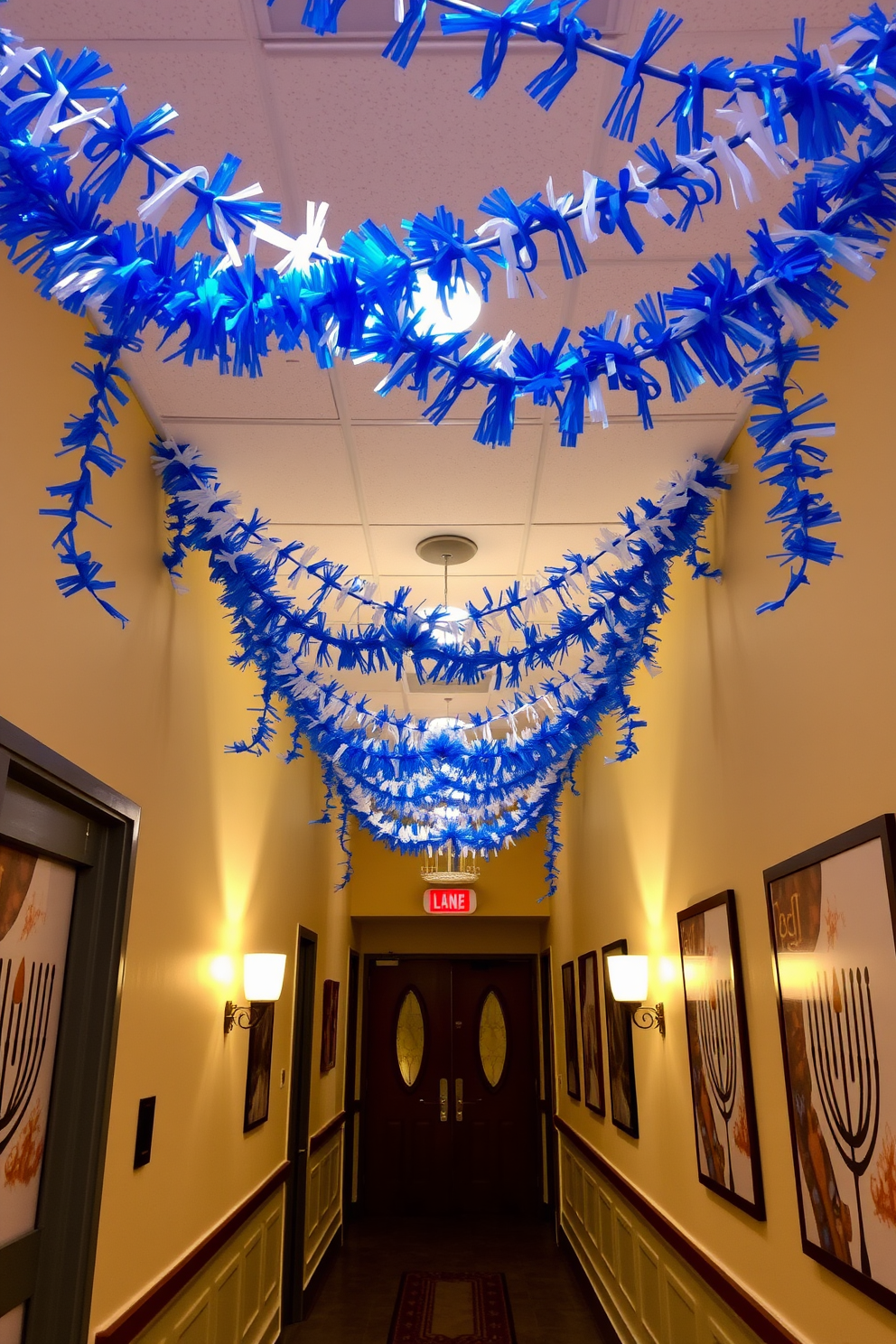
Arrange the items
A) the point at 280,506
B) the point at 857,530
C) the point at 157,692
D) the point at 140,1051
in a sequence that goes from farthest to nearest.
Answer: the point at 280,506 → the point at 157,692 → the point at 140,1051 → the point at 857,530

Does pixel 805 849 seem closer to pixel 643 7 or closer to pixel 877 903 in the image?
pixel 877 903

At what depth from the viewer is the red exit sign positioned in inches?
300

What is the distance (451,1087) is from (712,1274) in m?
5.56

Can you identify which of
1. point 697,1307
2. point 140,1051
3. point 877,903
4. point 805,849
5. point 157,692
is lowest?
point 697,1307

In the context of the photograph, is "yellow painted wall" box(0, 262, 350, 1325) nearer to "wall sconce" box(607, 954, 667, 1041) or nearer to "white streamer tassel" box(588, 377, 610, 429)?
"white streamer tassel" box(588, 377, 610, 429)

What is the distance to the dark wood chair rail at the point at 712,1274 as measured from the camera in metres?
2.26

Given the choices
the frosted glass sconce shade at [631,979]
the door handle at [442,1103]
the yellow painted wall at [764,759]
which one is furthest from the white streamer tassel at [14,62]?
the door handle at [442,1103]

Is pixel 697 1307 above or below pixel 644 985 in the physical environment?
below

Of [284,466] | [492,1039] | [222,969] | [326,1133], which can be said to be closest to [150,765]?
[284,466]

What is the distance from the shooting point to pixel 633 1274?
13.4ft

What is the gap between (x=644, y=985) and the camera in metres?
3.80

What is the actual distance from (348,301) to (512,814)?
4.71 m

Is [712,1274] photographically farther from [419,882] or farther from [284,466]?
[419,882]

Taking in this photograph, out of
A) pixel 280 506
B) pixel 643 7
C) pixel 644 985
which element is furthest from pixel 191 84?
pixel 644 985
